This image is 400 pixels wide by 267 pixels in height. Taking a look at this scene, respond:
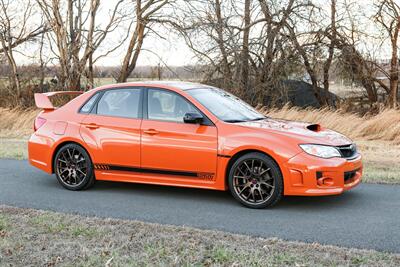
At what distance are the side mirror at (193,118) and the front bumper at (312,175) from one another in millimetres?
1262

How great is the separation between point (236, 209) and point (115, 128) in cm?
206

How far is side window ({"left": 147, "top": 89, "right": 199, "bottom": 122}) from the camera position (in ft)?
25.0

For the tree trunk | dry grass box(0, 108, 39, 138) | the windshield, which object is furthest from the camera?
the tree trunk

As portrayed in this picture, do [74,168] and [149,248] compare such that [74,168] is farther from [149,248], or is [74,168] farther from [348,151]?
[348,151]

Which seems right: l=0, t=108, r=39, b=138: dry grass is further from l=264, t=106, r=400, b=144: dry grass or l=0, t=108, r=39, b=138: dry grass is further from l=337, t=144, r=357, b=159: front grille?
l=337, t=144, r=357, b=159: front grille

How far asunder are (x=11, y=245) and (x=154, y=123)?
2.87 meters

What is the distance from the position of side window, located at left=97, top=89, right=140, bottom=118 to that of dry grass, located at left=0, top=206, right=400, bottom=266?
2.21 m

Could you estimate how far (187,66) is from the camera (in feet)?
70.2

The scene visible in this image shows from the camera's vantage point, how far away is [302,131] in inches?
286

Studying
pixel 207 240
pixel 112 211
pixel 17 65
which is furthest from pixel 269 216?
pixel 17 65

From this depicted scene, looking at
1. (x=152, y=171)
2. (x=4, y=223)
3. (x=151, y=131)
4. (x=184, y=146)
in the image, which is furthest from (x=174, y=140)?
(x=4, y=223)

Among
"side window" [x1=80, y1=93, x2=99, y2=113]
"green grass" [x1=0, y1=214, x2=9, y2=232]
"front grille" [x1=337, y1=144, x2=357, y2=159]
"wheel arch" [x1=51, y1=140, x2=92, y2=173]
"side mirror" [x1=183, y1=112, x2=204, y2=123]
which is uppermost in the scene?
"side window" [x1=80, y1=93, x2=99, y2=113]

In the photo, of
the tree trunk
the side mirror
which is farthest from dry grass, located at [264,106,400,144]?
the side mirror

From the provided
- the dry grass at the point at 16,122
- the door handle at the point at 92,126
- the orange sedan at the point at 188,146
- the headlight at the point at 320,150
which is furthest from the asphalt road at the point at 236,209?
the dry grass at the point at 16,122
